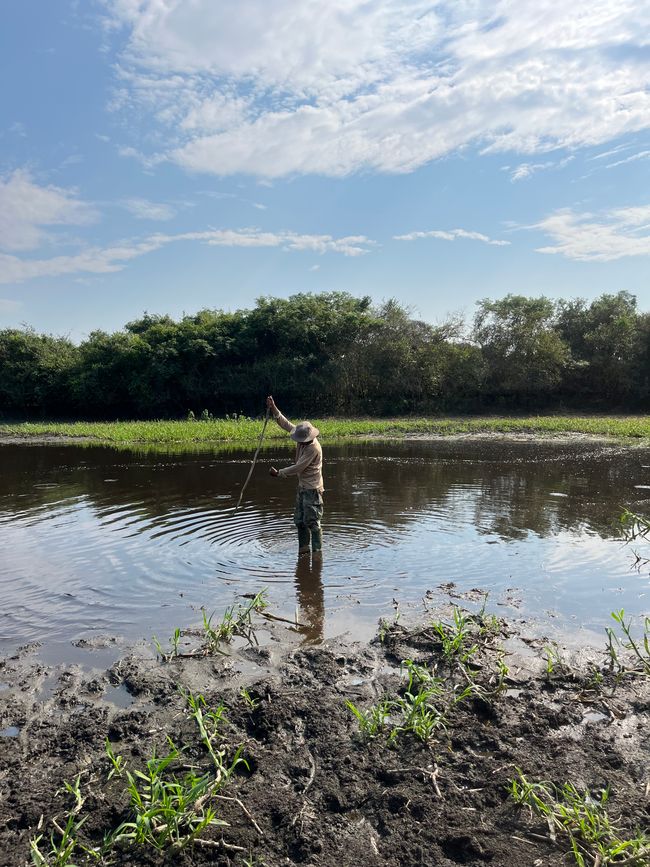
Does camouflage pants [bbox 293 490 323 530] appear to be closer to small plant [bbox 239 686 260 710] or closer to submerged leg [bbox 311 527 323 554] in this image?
submerged leg [bbox 311 527 323 554]

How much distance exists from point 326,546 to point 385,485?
5.52 meters

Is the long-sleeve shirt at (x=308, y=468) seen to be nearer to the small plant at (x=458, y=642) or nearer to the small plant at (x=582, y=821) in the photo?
the small plant at (x=458, y=642)

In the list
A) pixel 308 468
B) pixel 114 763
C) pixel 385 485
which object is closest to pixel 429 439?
pixel 385 485

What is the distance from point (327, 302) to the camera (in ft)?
124

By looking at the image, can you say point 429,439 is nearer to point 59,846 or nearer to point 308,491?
point 308,491

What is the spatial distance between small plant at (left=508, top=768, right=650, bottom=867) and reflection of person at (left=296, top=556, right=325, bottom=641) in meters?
2.76

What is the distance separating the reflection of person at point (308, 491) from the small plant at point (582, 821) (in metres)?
5.14

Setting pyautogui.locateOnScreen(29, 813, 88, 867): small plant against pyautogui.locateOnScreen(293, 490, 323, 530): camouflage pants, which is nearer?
pyautogui.locateOnScreen(29, 813, 88, 867): small plant

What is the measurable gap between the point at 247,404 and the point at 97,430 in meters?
9.73

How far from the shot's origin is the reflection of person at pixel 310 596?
608 cm

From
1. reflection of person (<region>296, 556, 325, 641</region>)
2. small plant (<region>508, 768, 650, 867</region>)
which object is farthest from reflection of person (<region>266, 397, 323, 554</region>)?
small plant (<region>508, 768, 650, 867</region>)

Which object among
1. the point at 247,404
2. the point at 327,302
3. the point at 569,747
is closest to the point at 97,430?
the point at 247,404

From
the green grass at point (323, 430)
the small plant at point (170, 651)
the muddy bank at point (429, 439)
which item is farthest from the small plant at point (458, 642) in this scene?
the green grass at point (323, 430)

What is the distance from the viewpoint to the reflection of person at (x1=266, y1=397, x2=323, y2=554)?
8.44m
